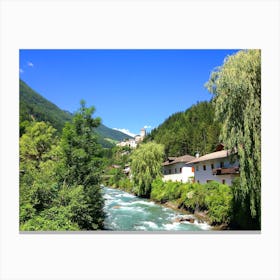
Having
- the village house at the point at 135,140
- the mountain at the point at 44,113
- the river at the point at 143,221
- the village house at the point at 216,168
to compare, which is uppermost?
the mountain at the point at 44,113

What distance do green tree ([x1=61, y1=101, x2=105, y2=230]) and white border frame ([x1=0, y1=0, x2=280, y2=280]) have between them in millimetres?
1857

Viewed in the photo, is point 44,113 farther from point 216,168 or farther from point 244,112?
point 216,168

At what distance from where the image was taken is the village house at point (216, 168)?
11102 mm

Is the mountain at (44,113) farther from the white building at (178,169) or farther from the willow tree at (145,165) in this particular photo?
the white building at (178,169)

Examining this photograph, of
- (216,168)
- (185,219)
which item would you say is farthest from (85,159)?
(216,168)

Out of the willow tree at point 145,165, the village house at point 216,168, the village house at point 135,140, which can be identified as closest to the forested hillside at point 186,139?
the willow tree at point 145,165

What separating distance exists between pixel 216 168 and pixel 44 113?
27.0 feet

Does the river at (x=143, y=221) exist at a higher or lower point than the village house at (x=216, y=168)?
lower
